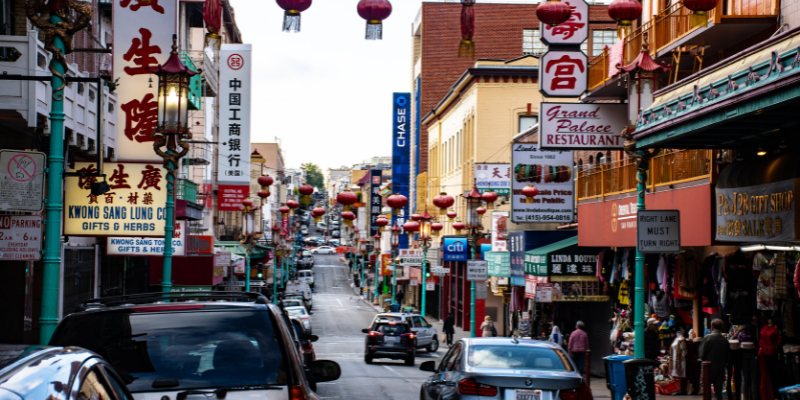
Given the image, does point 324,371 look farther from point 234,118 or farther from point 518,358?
point 234,118

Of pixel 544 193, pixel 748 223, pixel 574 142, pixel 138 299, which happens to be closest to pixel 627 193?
pixel 574 142

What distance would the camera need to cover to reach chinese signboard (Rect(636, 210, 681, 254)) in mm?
16875

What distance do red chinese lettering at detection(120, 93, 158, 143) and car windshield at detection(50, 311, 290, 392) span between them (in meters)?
17.1

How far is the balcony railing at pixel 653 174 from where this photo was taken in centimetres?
A: 1902

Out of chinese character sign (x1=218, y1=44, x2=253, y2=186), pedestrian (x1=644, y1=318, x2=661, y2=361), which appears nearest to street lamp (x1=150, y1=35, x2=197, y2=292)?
pedestrian (x1=644, y1=318, x2=661, y2=361)

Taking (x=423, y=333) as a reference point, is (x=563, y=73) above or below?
above

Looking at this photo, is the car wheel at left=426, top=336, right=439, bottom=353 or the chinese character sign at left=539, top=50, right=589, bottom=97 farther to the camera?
the car wheel at left=426, top=336, right=439, bottom=353

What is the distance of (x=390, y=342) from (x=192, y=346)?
2388 centimetres

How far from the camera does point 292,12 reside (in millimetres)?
12109

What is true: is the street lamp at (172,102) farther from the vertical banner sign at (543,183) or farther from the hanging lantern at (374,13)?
the vertical banner sign at (543,183)

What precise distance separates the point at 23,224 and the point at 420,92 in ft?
177

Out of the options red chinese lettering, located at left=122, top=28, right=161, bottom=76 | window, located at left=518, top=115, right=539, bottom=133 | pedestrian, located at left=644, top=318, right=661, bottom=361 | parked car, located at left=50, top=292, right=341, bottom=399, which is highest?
window, located at left=518, top=115, right=539, bottom=133

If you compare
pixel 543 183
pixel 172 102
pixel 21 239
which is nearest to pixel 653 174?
pixel 543 183

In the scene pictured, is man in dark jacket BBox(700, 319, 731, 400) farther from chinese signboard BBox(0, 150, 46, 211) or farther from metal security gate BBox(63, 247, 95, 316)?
metal security gate BBox(63, 247, 95, 316)
